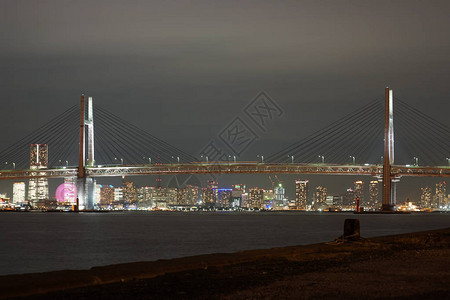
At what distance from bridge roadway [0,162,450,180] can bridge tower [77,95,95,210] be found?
1.04 m

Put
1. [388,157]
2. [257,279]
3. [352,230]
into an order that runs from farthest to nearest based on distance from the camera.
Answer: [388,157] < [352,230] < [257,279]

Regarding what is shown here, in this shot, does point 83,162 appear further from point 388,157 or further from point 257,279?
point 257,279

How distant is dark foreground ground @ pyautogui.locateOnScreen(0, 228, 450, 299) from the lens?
779 cm

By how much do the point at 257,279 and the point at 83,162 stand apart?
69.9 meters

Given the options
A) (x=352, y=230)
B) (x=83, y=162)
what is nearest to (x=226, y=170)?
(x=83, y=162)

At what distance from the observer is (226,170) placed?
81.6 m

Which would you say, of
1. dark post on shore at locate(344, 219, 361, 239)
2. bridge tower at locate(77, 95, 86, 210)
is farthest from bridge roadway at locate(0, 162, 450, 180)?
dark post on shore at locate(344, 219, 361, 239)

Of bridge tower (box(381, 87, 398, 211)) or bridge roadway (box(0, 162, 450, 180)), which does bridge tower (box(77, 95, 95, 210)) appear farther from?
bridge tower (box(381, 87, 398, 211))

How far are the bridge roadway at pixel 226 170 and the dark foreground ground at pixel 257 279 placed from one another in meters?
67.4

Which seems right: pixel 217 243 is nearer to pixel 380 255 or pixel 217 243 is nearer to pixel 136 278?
pixel 380 255

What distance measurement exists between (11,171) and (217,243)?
57.2m

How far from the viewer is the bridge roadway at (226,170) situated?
78625 mm

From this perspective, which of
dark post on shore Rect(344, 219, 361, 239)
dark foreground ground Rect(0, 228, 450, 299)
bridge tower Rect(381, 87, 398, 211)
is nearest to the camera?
dark foreground ground Rect(0, 228, 450, 299)

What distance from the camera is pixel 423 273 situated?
977 cm
